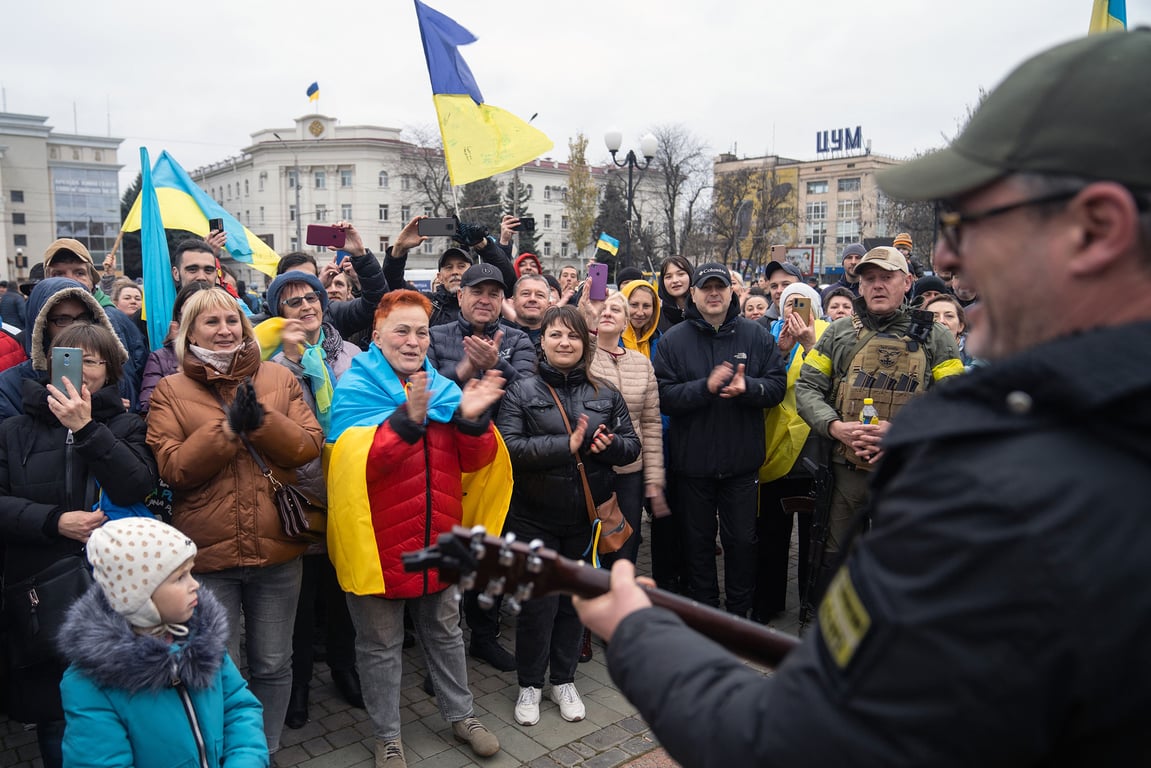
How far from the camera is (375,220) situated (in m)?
81.8

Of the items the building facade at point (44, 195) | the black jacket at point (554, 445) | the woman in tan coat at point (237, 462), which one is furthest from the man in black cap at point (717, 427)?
the building facade at point (44, 195)

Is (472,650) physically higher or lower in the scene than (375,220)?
lower

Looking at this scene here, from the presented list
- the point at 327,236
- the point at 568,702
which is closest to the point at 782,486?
the point at 568,702

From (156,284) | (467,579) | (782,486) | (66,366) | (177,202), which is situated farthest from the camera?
(177,202)

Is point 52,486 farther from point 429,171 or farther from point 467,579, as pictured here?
point 429,171

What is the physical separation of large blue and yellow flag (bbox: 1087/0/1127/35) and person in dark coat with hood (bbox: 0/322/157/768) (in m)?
7.05

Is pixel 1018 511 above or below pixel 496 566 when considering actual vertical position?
above

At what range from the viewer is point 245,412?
3.68 meters

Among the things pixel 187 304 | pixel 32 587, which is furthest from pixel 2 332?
pixel 32 587

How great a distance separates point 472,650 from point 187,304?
9.86 feet

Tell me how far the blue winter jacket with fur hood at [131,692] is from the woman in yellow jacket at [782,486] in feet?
13.7

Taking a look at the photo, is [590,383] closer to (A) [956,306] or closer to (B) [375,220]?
(A) [956,306]

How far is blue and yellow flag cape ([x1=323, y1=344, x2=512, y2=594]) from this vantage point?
3.92m

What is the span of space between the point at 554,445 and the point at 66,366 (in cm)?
248
